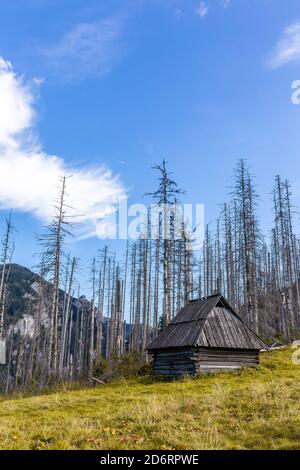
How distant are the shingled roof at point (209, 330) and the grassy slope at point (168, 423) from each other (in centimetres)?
555

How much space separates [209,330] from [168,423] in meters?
11.9

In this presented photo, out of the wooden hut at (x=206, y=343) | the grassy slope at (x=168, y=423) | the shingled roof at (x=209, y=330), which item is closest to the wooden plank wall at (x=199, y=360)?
the wooden hut at (x=206, y=343)

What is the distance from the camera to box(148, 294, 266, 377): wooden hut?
20.2m

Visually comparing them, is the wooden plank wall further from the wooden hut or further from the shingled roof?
the shingled roof

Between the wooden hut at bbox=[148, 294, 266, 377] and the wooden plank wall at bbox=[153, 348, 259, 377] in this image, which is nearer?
the wooden plank wall at bbox=[153, 348, 259, 377]

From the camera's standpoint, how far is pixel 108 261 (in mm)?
55094

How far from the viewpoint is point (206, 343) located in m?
20.2

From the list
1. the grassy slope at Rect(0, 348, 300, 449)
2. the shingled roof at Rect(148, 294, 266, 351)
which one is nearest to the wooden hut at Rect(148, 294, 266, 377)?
the shingled roof at Rect(148, 294, 266, 351)

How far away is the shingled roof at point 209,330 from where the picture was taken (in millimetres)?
20641

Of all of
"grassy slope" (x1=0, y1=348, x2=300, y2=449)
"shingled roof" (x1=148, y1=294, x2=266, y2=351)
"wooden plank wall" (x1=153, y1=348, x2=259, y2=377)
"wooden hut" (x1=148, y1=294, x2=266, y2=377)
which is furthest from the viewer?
"shingled roof" (x1=148, y1=294, x2=266, y2=351)

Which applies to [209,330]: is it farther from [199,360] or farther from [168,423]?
[168,423]

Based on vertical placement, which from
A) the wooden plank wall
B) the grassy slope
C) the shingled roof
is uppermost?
the shingled roof

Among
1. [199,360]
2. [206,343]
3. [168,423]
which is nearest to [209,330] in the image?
[206,343]

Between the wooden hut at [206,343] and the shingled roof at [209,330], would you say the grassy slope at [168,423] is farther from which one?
the shingled roof at [209,330]
